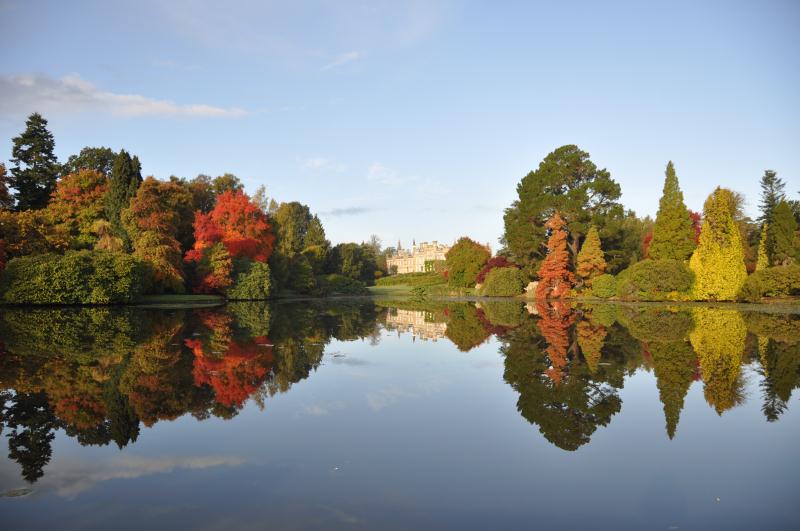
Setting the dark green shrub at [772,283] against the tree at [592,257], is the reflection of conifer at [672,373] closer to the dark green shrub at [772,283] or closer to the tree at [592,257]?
the dark green shrub at [772,283]

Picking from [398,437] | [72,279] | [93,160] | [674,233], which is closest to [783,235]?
[674,233]

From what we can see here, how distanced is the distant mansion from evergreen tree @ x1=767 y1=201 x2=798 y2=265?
320ft

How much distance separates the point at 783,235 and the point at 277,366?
134 ft

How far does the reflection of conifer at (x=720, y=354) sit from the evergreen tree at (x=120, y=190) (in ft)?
102

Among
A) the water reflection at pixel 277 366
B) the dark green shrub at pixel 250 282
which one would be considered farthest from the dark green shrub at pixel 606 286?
the dark green shrub at pixel 250 282

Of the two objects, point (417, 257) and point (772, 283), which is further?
point (417, 257)

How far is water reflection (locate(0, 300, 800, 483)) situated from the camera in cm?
705

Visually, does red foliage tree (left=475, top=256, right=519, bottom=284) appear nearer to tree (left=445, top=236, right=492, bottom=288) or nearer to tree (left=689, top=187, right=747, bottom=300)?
tree (left=445, top=236, right=492, bottom=288)

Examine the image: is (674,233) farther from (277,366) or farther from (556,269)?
(277,366)

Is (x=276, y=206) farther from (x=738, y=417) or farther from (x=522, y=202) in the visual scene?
(x=738, y=417)

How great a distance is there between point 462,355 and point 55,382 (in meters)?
8.71

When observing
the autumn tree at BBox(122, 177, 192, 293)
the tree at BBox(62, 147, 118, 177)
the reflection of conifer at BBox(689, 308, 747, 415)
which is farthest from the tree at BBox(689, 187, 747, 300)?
the tree at BBox(62, 147, 118, 177)

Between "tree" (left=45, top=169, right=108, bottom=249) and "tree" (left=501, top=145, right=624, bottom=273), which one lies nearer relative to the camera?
"tree" (left=45, top=169, right=108, bottom=249)

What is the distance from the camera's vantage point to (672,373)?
33.6 ft
